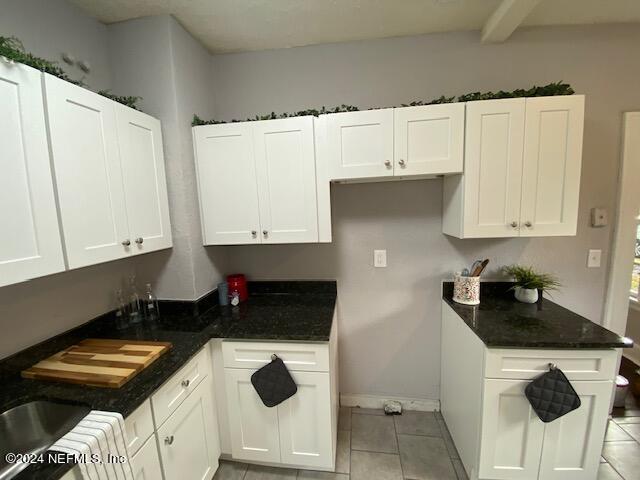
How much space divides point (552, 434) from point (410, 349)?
835 mm

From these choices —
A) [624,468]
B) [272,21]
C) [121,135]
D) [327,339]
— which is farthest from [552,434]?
[272,21]

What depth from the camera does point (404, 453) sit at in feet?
5.41

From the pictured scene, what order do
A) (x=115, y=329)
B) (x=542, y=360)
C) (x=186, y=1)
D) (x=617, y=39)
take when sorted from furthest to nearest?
1. (x=617, y=39)
2. (x=115, y=329)
3. (x=186, y=1)
4. (x=542, y=360)

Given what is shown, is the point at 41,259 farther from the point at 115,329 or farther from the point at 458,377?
Answer: the point at 458,377

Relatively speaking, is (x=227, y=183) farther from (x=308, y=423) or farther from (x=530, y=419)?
(x=530, y=419)

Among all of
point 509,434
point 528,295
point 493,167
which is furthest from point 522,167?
point 509,434

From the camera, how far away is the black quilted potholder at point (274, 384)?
4.43 feet

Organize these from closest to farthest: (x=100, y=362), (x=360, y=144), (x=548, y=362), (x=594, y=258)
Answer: (x=100, y=362) → (x=548, y=362) → (x=360, y=144) → (x=594, y=258)

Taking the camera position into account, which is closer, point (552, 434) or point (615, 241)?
point (552, 434)

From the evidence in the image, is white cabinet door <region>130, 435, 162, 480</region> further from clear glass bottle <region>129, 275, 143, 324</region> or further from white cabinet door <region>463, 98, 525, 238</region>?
white cabinet door <region>463, 98, 525, 238</region>

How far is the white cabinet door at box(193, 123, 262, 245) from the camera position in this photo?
1597 mm

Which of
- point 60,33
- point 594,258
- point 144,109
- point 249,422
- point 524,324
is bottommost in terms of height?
point 249,422

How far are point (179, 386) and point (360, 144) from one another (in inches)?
61.6

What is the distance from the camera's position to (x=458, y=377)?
161cm
